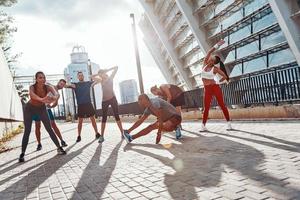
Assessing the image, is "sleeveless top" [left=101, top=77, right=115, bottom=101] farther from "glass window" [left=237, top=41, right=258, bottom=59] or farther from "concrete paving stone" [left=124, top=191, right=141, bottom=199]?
"glass window" [left=237, top=41, right=258, bottom=59]

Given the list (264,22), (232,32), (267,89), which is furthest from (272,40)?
(267,89)

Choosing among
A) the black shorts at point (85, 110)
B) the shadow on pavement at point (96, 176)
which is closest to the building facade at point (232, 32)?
the black shorts at point (85, 110)

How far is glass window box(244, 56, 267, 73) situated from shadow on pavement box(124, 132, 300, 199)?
15.9 m

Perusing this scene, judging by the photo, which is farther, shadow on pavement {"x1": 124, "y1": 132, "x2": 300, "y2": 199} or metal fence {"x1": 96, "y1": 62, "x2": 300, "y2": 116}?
metal fence {"x1": 96, "y1": 62, "x2": 300, "y2": 116}

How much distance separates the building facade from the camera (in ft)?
56.9

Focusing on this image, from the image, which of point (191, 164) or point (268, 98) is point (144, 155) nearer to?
point (191, 164)

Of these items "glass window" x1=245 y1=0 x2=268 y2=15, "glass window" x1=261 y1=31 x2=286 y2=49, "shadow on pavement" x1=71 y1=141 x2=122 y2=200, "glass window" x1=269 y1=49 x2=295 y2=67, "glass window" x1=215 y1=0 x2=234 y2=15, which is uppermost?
"glass window" x1=215 y1=0 x2=234 y2=15

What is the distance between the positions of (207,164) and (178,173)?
51 centimetres

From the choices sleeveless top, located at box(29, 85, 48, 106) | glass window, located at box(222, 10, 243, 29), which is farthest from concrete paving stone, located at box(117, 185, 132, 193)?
glass window, located at box(222, 10, 243, 29)

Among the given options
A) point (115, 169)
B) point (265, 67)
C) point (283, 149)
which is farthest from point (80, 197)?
point (265, 67)

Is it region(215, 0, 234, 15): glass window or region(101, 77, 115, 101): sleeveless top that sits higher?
region(215, 0, 234, 15): glass window

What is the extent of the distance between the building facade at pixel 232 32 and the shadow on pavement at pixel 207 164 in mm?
13253

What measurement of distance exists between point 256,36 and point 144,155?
58.1ft

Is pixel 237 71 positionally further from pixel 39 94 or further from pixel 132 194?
pixel 132 194
